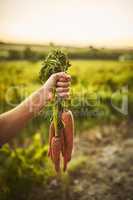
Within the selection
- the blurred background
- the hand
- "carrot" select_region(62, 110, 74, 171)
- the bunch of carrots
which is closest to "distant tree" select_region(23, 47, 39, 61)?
the blurred background

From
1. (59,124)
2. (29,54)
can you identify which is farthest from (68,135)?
(29,54)

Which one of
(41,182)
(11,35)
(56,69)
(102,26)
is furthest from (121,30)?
(41,182)

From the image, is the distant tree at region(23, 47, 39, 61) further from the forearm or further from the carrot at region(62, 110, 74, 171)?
the carrot at region(62, 110, 74, 171)

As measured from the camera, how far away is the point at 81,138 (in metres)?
2.09

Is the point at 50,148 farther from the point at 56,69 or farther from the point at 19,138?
the point at 56,69

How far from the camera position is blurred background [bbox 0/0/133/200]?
206 cm

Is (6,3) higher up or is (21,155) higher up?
(6,3)

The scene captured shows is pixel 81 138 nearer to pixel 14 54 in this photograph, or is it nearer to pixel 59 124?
pixel 59 124

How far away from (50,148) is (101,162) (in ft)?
0.94

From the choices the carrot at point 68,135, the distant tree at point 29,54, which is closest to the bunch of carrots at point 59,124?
the carrot at point 68,135

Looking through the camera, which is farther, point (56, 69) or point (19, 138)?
point (19, 138)

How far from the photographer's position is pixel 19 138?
2.09 meters

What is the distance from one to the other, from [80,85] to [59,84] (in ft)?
0.58

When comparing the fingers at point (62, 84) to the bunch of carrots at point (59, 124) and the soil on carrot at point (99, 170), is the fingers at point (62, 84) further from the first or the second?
the soil on carrot at point (99, 170)
